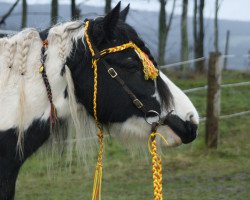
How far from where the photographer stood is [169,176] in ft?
23.8

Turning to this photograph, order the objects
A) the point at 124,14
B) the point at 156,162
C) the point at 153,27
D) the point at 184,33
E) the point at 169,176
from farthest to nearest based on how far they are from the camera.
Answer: the point at 153,27 < the point at 184,33 < the point at 169,176 < the point at 124,14 < the point at 156,162

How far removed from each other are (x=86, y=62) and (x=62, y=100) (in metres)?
0.21

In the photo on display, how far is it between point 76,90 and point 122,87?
22cm

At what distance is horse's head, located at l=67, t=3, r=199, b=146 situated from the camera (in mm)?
2906

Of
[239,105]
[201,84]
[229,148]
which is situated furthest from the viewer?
[201,84]

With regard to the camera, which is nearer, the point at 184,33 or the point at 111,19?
the point at 111,19

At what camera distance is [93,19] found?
301 centimetres

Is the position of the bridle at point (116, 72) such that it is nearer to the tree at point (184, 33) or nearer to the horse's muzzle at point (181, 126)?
the horse's muzzle at point (181, 126)

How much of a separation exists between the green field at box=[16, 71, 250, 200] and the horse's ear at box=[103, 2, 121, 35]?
2.69 m

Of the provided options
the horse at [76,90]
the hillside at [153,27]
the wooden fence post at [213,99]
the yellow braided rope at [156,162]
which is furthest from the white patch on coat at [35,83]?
the wooden fence post at [213,99]

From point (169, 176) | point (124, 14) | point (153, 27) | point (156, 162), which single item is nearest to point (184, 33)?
point (153, 27)

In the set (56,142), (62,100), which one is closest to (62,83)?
(62,100)

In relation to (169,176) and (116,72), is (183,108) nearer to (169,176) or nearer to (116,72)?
(116,72)

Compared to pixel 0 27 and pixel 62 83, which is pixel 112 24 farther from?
pixel 0 27
